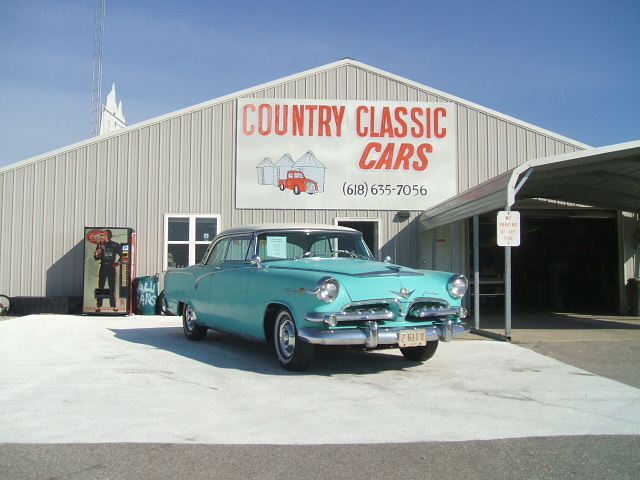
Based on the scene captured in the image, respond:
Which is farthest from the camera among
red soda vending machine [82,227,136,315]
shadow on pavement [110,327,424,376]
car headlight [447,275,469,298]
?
red soda vending machine [82,227,136,315]

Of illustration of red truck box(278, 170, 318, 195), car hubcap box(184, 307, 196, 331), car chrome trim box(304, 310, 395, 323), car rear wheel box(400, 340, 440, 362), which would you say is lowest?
car rear wheel box(400, 340, 440, 362)

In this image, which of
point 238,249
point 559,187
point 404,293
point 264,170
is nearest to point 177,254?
point 264,170

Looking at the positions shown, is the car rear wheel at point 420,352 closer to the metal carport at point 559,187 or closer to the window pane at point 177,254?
the metal carport at point 559,187

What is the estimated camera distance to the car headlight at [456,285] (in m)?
7.04

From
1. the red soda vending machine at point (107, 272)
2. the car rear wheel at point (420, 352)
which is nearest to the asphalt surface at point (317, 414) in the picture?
the car rear wheel at point (420, 352)

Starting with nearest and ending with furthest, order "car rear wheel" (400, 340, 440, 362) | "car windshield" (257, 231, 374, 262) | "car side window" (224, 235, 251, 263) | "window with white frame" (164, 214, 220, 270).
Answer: "car rear wheel" (400, 340, 440, 362), "car windshield" (257, 231, 374, 262), "car side window" (224, 235, 251, 263), "window with white frame" (164, 214, 220, 270)

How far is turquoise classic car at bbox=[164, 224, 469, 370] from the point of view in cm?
632

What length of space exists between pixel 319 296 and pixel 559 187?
9.19 m

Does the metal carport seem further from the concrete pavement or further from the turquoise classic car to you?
the turquoise classic car

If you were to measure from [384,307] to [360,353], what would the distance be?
2.06 metres

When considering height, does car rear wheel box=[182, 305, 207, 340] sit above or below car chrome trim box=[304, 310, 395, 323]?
below

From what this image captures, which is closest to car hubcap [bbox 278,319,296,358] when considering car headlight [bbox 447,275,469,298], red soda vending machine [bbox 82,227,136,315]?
car headlight [bbox 447,275,469,298]

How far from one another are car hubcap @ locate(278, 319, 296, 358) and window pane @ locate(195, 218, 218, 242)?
27.6 feet

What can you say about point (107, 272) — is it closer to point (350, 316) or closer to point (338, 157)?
point (338, 157)
